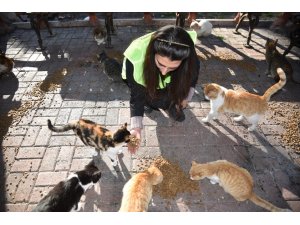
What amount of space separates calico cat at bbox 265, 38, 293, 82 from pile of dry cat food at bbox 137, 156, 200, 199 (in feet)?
13.5

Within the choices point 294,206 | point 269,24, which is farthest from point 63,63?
point 269,24

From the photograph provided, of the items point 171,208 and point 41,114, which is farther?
point 41,114

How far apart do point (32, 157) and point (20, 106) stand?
1.78 metres

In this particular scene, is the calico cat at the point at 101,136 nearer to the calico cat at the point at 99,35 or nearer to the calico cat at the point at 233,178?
the calico cat at the point at 233,178

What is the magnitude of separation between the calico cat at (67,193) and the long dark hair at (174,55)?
166 centimetres

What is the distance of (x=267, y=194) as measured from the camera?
14.1ft

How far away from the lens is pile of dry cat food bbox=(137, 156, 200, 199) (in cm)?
429

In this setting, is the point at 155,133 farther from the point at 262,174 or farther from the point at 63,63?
the point at 63,63

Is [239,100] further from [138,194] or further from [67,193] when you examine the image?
[67,193]

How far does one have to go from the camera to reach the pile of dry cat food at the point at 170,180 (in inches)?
169

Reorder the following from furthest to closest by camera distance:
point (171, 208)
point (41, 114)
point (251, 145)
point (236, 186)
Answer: point (41, 114) < point (251, 145) < point (171, 208) < point (236, 186)

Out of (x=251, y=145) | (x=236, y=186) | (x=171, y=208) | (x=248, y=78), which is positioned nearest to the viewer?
(x=236, y=186)

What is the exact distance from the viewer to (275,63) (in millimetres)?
6641
